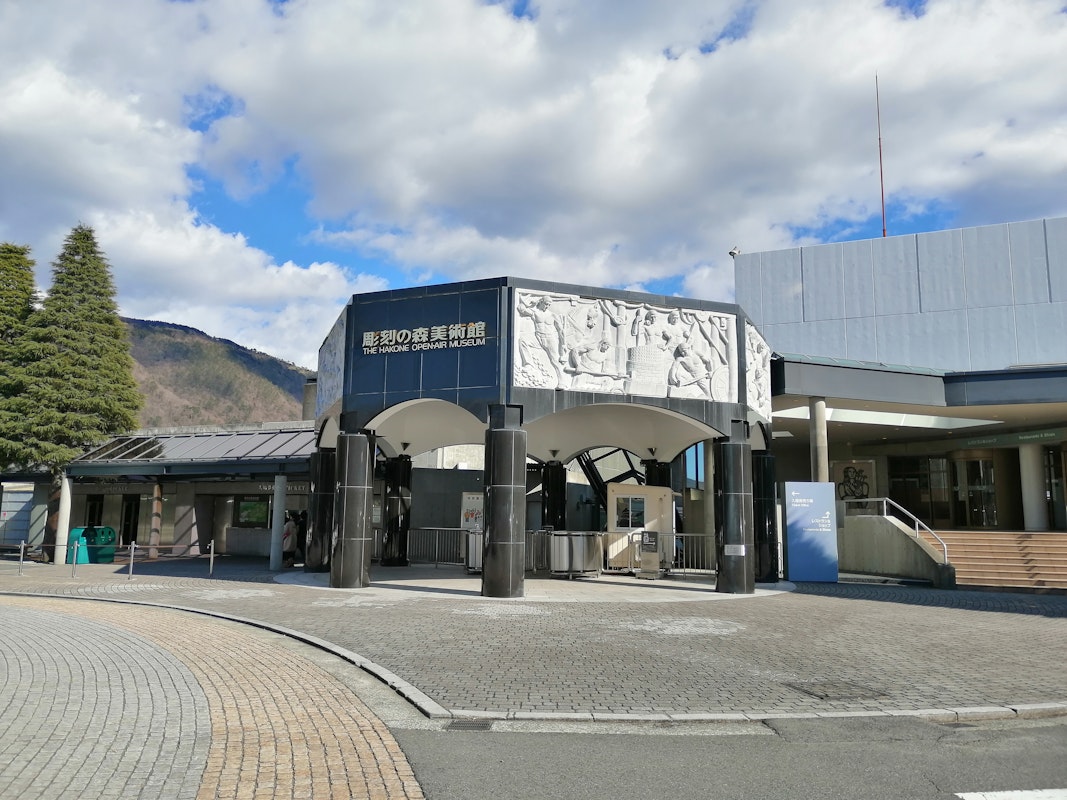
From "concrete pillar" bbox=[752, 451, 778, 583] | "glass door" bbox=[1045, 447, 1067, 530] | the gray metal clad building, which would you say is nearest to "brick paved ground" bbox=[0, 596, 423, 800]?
"concrete pillar" bbox=[752, 451, 778, 583]

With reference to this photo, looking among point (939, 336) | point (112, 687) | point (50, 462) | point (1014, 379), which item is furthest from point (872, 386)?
point (50, 462)

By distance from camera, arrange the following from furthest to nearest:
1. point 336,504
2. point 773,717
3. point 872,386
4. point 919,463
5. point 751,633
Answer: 1. point 919,463
2. point 872,386
3. point 336,504
4. point 751,633
5. point 773,717

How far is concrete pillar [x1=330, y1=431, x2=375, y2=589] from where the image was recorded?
17578mm

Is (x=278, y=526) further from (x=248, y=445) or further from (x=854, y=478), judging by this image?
(x=854, y=478)

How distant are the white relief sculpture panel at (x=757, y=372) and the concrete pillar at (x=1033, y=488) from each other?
15957mm

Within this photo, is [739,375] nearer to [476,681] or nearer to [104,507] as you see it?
[476,681]

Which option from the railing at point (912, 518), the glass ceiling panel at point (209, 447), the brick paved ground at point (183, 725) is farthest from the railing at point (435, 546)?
the brick paved ground at point (183, 725)

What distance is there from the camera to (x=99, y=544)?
2669cm

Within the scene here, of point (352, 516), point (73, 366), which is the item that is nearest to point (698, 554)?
point (352, 516)

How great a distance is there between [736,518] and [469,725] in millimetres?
12468

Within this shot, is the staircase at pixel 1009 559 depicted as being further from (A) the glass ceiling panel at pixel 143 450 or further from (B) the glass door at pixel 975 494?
Result: (A) the glass ceiling panel at pixel 143 450

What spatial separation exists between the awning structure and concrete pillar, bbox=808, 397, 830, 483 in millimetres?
15522

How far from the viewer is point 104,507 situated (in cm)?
3366

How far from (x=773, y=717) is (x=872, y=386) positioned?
62.9ft
